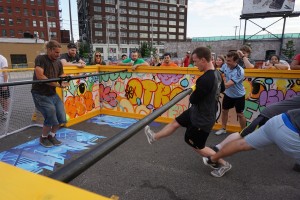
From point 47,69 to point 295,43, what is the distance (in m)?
42.5

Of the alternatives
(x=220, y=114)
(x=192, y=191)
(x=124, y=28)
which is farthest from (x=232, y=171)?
(x=124, y=28)

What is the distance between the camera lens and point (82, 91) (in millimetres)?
5820

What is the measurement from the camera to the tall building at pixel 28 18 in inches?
2608

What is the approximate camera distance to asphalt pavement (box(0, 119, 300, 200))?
285 centimetres

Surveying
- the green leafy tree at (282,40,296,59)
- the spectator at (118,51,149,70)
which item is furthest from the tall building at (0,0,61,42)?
the spectator at (118,51,149,70)

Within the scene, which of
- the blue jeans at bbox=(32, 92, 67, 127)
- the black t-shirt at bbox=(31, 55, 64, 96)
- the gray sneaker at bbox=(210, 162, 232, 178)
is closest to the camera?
the gray sneaker at bbox=(210, 162, 232, 178)

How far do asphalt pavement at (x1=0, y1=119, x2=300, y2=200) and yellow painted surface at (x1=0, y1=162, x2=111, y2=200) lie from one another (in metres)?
2.16

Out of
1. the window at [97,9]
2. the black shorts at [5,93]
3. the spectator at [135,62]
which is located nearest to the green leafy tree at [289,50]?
the spectator at [135,62]

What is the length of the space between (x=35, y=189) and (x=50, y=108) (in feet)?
11.6

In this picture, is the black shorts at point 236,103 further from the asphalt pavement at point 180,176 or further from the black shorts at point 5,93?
→ the black shorts at point 5,93

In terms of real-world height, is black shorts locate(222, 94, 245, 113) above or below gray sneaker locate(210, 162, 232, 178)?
above

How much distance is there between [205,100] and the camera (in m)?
2.94

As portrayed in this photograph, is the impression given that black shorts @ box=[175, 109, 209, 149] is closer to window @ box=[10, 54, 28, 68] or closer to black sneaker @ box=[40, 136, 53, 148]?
black sneaker @ box=[40, 136, 53, 148]

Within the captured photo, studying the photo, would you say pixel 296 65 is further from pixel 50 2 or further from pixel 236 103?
pixel 50 2
